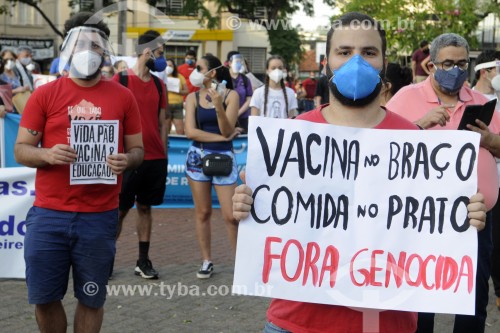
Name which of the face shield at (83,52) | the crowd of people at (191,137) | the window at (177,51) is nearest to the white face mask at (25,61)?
the crowd of people at (191,137)

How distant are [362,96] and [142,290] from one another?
4432 mm

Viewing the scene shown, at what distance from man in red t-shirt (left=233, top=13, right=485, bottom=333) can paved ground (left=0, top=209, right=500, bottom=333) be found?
2937mm

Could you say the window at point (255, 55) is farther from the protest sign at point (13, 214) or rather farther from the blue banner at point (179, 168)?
the protest sign at point (13, 214)

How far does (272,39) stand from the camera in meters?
38.7

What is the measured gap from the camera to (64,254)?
177 inches

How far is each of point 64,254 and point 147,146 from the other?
9.61ft

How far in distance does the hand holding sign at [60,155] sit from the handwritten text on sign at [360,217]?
1617 mm

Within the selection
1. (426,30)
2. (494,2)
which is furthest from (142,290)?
(494,2)

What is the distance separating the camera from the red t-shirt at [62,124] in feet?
14.7

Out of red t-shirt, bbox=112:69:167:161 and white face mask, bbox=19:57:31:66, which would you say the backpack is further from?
white face mask, bbox=19:57:31:66

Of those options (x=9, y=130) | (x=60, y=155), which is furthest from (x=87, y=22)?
(x=9, y=130)

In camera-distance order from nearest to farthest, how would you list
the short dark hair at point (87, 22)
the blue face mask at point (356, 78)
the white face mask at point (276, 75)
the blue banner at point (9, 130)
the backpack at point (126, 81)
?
the blue face mask at point (356, 78) < the short dark hair at point (87, 22) < the backpack at point (126, 81) < the white face mask at point (276, 75) < the blue banner at point (9, 130)

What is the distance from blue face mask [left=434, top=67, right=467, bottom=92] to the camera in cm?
452

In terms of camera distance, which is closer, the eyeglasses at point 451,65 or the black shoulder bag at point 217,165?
the eyeglasses at point 451,65
